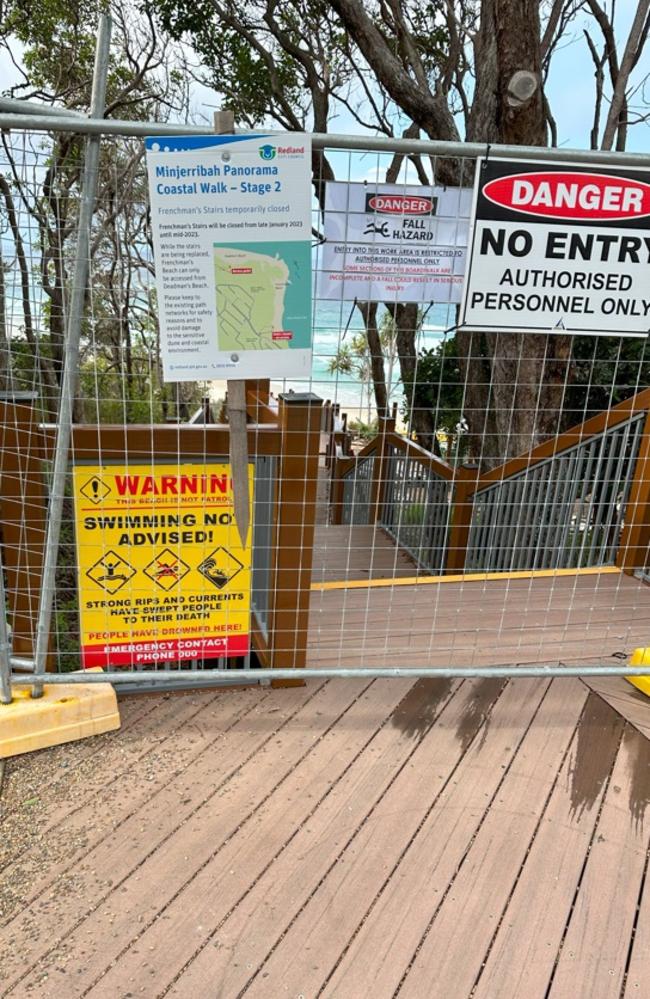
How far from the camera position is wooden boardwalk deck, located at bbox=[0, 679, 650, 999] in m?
1.77

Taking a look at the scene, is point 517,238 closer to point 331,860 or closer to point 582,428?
point 331,860

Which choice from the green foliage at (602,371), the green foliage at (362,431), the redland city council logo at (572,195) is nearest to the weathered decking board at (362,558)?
the green foliage at (362,431)

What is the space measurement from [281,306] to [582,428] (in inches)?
118

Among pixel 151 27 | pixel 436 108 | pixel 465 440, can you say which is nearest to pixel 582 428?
pixel 436 108

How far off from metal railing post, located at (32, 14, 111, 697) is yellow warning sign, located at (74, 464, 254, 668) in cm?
16

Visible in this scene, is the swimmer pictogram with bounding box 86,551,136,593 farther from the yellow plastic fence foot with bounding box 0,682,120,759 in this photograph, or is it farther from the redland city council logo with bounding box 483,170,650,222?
the redland city council logo with bounding box 483,170,650,222

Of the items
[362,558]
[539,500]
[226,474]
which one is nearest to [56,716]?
[226,474]

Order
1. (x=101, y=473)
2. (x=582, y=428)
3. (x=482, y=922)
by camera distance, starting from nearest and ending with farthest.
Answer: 1. (x=482, y=922)
2. (x=101, y=473)
3. (x=582, y=428)

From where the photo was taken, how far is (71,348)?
7.37ft

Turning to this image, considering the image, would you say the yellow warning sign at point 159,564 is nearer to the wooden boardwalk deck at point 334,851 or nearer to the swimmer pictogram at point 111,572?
the swimmer pictogram at point 111,572

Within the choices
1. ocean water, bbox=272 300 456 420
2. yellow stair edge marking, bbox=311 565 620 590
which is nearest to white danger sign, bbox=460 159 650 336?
ocean water, bbox=272 300 456 420

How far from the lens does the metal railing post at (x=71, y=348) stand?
6.88ft

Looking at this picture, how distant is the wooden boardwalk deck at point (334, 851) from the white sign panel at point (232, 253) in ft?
4.54

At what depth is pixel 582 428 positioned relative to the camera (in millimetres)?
4668
